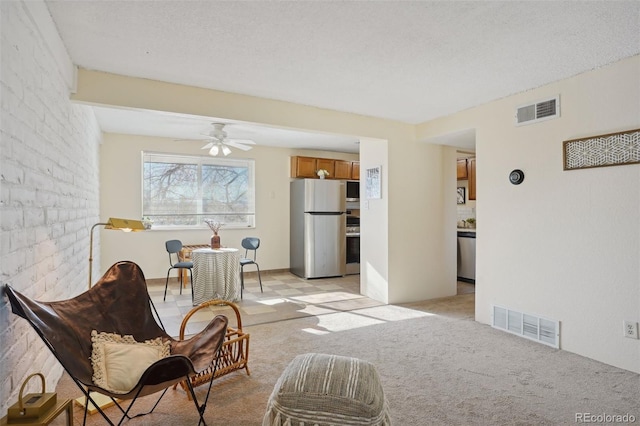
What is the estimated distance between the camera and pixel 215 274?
4473 millimetres

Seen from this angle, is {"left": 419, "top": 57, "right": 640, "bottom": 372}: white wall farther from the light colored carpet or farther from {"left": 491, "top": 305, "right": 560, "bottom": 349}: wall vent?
the light colored carpet

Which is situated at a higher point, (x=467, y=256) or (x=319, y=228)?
(x=319, y=228)

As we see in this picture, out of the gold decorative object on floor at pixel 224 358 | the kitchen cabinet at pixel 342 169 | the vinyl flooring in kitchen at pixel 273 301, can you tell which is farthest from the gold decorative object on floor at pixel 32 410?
the kitchen cabinet at pixel 342 169

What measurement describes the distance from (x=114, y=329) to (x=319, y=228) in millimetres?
4377

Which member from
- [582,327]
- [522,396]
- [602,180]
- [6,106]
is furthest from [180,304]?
[602,180]

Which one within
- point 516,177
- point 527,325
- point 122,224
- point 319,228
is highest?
point 516,177

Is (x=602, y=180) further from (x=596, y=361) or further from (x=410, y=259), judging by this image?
(x=410, y=259)

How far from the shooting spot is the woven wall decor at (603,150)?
2.60 meters

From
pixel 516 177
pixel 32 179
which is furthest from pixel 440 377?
pixel 32 179

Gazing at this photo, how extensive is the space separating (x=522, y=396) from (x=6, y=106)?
3149 mm

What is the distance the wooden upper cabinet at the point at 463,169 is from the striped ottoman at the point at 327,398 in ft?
17.5

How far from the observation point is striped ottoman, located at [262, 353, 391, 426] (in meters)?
1.51

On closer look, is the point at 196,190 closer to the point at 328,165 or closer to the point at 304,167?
the point at 304,167

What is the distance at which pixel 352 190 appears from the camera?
6812mm
